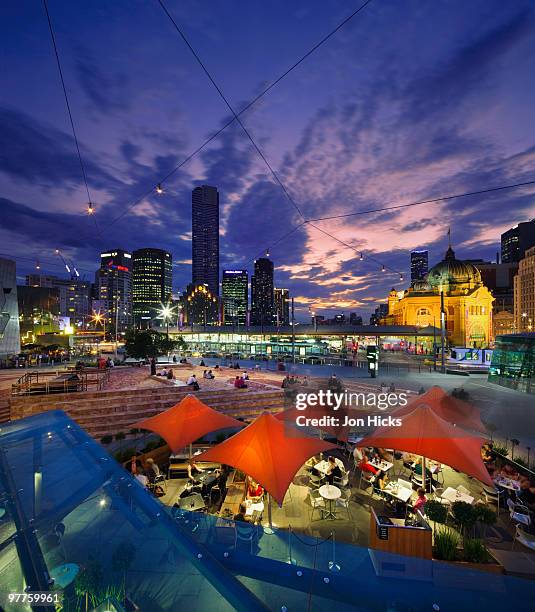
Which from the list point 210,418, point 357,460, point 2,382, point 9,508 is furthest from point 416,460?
point 2,382

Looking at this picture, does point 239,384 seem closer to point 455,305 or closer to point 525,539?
point 525,539

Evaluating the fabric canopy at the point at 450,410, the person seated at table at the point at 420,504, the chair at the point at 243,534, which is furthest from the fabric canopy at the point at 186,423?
the fabric canopy at the point at 450,410

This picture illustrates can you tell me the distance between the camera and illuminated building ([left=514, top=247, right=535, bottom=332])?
377ft

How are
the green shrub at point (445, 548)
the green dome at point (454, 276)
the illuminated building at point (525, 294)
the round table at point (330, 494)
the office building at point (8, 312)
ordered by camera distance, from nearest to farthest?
the green shrub at point (445, 548) → the round table at point (330, 494) → the office building at point (8, 312) → the green dome at point (454, 276) → the illuminated building at point (525, 294)

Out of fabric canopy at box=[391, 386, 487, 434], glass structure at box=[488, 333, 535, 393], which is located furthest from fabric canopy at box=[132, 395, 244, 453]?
glass structure at box=[488, 333, 535, 393]

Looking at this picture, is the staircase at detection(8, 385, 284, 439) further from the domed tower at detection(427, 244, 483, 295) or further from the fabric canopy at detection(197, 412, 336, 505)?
the domed tower at detection(427, 244, 483, 295)

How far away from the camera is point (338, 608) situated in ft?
12.6

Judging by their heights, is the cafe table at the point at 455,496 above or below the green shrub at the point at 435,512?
below

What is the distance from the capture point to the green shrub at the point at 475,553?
19.6 ft

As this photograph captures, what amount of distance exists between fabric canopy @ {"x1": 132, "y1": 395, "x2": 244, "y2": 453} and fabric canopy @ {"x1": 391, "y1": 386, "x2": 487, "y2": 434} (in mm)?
6331

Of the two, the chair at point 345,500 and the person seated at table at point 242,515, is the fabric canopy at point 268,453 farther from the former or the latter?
the chair at point 345,500

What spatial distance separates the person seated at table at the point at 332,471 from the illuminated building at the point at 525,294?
135035 mm

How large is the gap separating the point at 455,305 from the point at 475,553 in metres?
87.0

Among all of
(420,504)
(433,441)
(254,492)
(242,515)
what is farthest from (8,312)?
(433,441)
